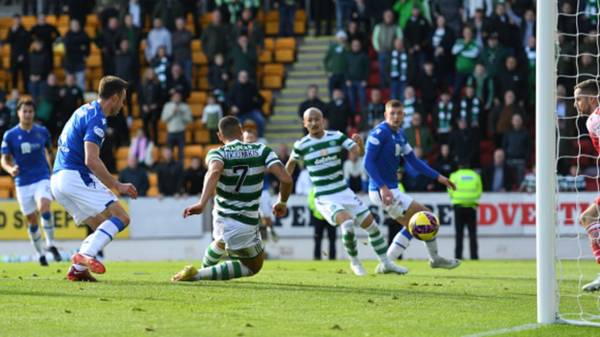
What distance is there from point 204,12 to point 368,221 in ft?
58.9

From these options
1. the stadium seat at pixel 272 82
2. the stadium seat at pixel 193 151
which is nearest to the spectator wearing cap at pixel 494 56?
the stadium seat at pixel 272 82

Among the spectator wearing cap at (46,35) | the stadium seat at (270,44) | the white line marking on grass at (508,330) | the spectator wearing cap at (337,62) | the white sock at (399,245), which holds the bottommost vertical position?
the white sock at (399,245)

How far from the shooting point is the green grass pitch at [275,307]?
935 cm

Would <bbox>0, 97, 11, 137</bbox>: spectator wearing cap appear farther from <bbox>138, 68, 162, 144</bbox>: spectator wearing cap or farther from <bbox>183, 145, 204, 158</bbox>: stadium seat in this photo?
<bbox>183, 145, 204, 158</bbox>: stadium seat

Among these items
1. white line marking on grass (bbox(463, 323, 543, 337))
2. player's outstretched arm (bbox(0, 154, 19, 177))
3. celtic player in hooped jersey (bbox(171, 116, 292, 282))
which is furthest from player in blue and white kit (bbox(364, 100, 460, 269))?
white line marking on grass (bbox(463, 323, 543, 337))

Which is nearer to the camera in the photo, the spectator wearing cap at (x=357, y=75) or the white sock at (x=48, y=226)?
the white sock at (x=48, y=226)

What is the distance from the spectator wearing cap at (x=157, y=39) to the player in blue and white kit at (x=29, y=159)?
1146 centimetres

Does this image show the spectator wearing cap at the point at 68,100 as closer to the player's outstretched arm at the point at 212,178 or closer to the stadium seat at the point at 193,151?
the stadium seat at the point at 193,151

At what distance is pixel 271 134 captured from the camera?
30.5 m

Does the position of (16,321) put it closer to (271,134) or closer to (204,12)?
(271,134)

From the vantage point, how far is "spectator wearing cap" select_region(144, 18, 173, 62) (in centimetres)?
3091

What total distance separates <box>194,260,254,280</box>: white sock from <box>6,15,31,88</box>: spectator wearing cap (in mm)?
19779

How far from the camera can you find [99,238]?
12852 millimetres

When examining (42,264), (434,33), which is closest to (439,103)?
(434,33)
